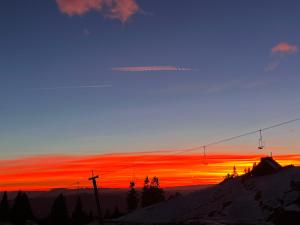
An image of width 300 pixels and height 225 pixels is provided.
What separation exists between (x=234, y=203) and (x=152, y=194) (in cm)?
10368

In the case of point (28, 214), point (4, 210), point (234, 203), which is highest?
point (234, 203)

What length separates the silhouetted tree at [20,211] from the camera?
463 ft

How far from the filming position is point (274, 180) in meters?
76.4

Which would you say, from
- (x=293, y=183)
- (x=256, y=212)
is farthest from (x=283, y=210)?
(x=293, y=183)

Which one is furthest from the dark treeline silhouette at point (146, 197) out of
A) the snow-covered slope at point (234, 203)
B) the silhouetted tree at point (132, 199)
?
the snow-covered slope at point (234, 203)

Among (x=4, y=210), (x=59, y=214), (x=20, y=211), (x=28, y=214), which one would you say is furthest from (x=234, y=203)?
(x=4, y=210)

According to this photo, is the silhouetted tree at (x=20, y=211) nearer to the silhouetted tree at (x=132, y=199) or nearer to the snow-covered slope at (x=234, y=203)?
the silhouetted tree at (x=132, y=199)

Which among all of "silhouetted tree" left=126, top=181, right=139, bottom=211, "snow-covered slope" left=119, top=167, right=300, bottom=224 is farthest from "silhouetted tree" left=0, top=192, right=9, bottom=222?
"snow-covered slope" left=119, top=167, right=300, bottom=224

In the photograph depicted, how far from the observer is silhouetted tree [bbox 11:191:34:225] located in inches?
5561

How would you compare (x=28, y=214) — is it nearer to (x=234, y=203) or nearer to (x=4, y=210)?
(x=4, y=210)

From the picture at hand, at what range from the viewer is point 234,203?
7194 centimetres

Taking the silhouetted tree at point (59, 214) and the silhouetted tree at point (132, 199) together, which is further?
the silhouetted tree at point (132, 199)

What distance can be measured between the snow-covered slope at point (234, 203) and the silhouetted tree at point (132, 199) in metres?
76.9

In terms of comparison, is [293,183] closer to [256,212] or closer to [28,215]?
[256,212]
